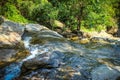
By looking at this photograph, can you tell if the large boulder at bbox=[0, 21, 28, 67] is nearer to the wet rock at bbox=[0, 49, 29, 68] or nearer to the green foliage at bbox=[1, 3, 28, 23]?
the wet rock at bbox=[0, 49, 29, 68]

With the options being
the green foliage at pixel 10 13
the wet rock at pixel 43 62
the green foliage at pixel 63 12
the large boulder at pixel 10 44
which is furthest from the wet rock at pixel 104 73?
the green foliage at pixel 10 13

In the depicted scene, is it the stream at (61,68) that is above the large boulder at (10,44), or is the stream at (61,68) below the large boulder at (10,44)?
below

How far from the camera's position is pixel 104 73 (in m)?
8.76

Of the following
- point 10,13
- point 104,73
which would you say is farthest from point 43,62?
point 10,13

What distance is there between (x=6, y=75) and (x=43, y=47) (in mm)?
2994

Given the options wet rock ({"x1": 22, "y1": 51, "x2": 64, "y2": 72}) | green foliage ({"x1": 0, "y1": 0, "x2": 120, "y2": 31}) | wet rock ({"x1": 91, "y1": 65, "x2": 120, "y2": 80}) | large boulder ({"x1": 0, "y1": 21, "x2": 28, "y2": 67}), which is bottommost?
wet rock ({"x1": 91, "y1": 65, "x2": 120, "y2": 80})

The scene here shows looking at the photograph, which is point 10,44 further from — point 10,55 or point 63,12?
point 63,12

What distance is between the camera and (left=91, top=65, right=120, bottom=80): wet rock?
8.50m

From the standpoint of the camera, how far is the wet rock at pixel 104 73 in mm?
8500

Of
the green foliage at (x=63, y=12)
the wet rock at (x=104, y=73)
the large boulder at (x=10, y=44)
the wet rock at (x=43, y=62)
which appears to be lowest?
the wet rock at (x=104, y=73)

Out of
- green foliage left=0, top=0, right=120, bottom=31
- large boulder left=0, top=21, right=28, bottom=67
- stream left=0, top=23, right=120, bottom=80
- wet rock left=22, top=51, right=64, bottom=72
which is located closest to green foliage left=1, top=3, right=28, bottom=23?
green foliage left=0, top=0, right=120, bottom=31

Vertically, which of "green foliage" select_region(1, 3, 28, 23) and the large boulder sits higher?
"green foliage" select_region(1, 3, 28, 23)

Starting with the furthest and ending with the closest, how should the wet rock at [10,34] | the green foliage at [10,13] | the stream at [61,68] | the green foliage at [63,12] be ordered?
the green foliage at [10,13] → the green foliage at [63,12] → the wet rock at [10,34] → the stream at [61,68]

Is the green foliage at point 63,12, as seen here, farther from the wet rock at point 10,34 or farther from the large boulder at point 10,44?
the large boulder at point 10,44
